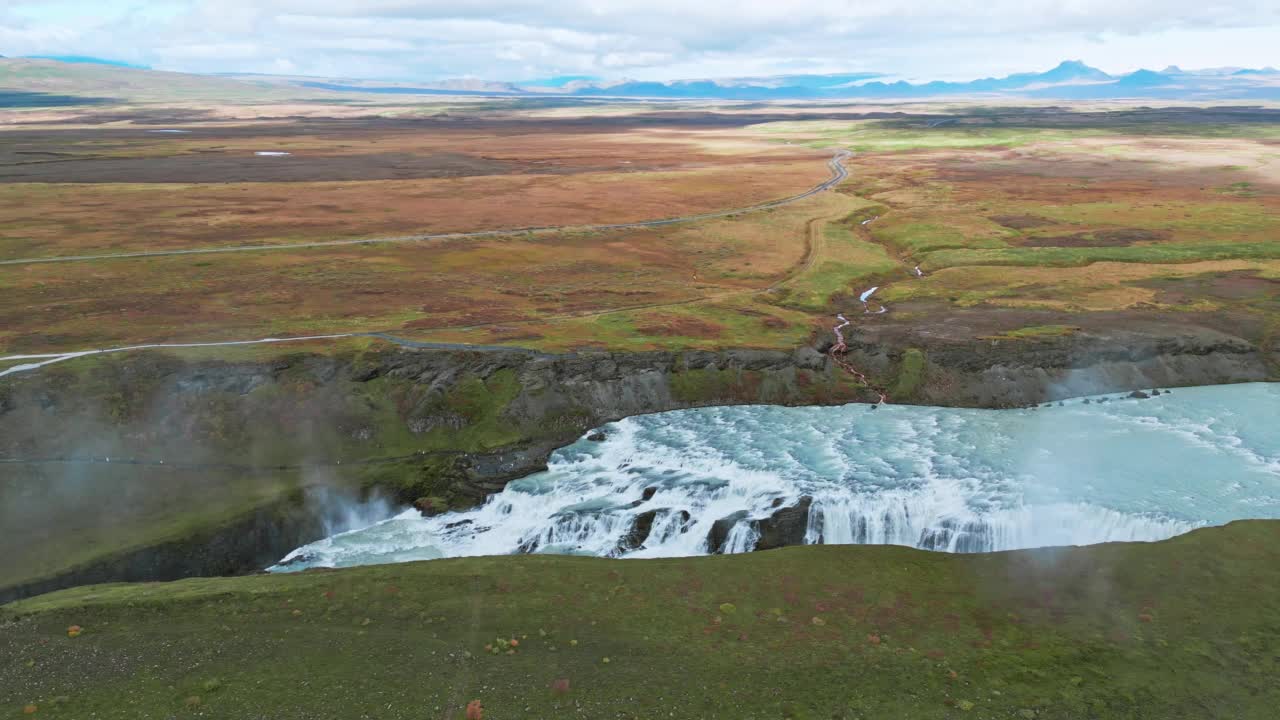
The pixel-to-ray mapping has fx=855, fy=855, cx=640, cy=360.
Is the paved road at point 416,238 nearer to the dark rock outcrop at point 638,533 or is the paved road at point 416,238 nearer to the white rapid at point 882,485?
the white rapid at point 882,485

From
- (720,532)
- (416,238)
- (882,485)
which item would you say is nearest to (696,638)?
(720,532)

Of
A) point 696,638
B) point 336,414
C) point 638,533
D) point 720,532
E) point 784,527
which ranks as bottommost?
point 638,533

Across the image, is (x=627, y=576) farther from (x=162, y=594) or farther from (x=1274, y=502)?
(x=1274, y=502)

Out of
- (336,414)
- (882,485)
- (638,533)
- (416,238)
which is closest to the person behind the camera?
(638,533)

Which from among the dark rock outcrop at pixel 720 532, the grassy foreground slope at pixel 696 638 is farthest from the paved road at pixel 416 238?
the dark rock outcrop at pixel 720 532

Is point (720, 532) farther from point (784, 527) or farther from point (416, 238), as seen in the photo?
point (416, 238)

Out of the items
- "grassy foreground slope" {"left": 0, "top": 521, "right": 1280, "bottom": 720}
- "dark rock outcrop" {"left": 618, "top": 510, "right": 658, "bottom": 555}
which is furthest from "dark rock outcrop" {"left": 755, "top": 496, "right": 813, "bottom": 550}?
"dark rock outcrop" {"left": 618, "top": 510, "right": 658, "bottom": 555}
